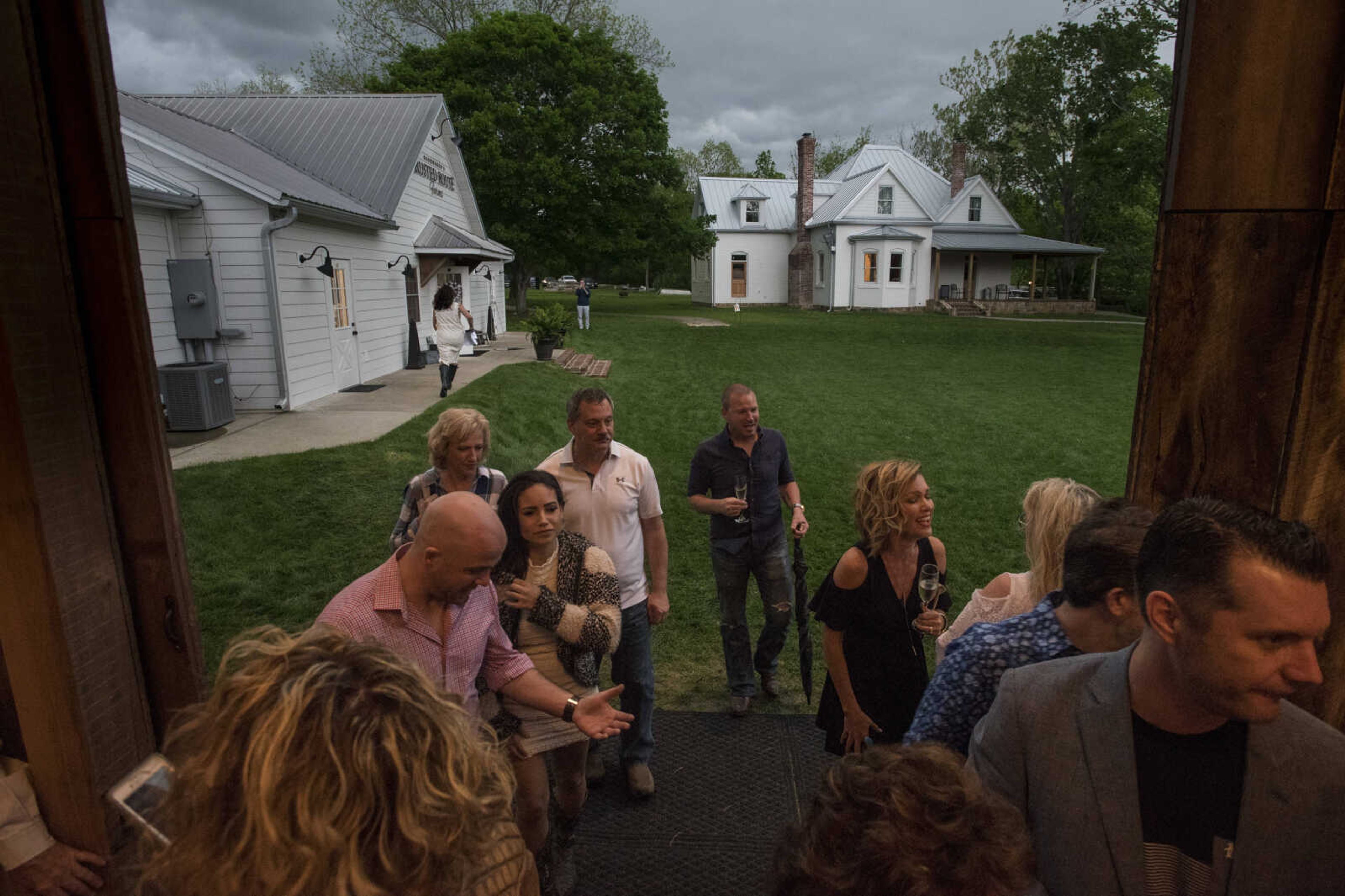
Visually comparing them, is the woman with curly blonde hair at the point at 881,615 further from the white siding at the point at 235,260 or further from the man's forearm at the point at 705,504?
the white siding at the point at 235,260

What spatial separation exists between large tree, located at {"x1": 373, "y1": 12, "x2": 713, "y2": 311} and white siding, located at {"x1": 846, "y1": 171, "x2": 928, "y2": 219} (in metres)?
10.1

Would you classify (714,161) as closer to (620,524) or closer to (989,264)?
(989,264)

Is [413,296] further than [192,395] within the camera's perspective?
Yes

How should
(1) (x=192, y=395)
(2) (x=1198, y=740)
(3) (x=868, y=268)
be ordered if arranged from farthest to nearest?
(3) (x=868, y=268), (1) (x=192, y=395), (2) (x=1198, y=740)

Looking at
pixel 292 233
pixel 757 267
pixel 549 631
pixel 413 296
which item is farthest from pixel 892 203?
pixel 549 631

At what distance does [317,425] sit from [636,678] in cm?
819

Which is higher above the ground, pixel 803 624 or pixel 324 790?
pixel 324 790

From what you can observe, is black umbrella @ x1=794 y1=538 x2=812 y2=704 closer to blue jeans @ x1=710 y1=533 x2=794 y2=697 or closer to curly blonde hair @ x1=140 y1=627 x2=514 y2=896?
blue jeans @ x1=710 y1=533 x2=794 y2=697

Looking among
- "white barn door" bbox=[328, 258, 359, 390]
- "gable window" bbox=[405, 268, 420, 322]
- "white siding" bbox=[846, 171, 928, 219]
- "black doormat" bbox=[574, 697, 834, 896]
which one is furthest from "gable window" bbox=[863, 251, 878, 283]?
"black doormat" bbox=[574, 697, 834, 896]

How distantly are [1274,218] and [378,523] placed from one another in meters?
7.13

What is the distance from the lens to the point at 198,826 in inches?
47.8

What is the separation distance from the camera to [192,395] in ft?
33.1

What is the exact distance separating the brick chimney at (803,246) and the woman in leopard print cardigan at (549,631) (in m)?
38.8

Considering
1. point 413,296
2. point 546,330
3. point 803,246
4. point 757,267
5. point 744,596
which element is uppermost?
point 803,246
